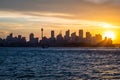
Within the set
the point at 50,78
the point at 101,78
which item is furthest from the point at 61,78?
the point at 101,78

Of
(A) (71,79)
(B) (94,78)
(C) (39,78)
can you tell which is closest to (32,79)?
(C) (39,78)

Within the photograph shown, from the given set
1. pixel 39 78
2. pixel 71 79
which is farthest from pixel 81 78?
pixel 39 78

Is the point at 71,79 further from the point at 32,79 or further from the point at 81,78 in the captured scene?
the point at 32,79

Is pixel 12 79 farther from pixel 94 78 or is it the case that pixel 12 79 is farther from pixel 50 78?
pixel 94 78

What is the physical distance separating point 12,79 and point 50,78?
4.63m

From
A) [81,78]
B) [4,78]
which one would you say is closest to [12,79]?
[4,78]

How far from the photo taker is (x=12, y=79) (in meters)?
45.0

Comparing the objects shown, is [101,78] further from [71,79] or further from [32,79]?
[32,79]

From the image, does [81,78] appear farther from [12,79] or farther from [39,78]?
[12,79]

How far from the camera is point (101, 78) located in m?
45.2

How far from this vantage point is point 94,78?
45375 mm

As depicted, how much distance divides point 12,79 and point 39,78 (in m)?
3.39

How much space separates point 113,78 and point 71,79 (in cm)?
502

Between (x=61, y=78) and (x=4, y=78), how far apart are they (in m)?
6.90
